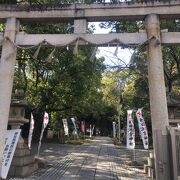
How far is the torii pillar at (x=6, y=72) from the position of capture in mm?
8891

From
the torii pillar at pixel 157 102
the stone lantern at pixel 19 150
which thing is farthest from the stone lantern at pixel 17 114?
the torii pillar at pixel 157 102

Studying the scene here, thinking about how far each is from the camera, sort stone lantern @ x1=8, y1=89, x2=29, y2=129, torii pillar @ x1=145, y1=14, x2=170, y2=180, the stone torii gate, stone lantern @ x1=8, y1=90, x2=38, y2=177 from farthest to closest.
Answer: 1. stone lantern @ x1=8, y1=89, x2=29, y2=129
2. stone lantern @ x1=8, y1=90, x2=38, y2=177
3. the stone torii gate
4. torii pillar @ x1=145, y1=14, x2=170, y2=180

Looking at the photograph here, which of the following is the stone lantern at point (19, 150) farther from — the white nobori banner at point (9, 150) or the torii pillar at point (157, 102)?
the torii pillar at point (157, 102)

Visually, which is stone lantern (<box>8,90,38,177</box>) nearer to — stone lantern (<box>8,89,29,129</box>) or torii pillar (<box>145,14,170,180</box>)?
stone lantern (<box>8,89,29,129</box>)

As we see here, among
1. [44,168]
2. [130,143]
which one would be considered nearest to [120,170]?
[130,143]

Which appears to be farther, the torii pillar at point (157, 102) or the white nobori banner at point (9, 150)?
the white nobori banner at point (9, 150)

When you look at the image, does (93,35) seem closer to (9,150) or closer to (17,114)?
(9,150)

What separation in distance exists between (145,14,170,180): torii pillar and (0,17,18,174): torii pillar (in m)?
4.15

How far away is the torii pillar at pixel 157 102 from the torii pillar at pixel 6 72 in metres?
4.15

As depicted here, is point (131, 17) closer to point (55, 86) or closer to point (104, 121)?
point (55, 86)

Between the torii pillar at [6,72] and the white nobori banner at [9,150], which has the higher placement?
the torii pillar at [6,72]

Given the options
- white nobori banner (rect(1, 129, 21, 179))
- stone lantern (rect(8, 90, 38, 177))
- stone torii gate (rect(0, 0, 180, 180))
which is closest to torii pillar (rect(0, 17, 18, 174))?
stone torii gate (rect(0, 0, 180, 180))

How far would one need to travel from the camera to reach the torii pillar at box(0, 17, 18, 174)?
29.2 feet

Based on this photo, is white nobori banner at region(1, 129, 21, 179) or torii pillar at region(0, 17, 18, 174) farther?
white nobori banner at region(1, 129, 21, 179)
